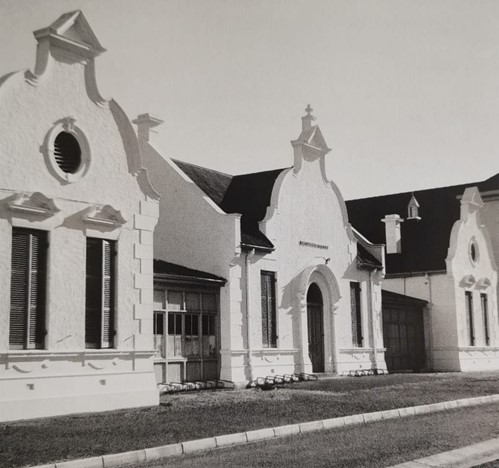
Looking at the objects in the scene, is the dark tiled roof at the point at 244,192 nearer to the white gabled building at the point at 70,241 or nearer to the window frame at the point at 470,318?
the white gabled building at the point at 70,241

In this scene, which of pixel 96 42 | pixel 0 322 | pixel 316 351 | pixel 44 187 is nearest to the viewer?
pixel 0 322

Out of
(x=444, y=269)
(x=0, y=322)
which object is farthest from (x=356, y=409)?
(x=444, y=269)

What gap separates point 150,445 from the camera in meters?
10.6

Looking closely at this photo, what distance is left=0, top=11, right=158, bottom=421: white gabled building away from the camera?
1529cm

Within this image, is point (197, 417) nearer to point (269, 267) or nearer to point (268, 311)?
point (268, 311)

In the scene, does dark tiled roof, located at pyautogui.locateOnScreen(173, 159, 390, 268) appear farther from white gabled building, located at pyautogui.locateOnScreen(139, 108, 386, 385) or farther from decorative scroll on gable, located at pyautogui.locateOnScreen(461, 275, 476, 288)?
decorative scroll on gable, located at pyautogui.locateOnScreen(461, 275, 476, 288)

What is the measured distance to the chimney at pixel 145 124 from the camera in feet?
82.0

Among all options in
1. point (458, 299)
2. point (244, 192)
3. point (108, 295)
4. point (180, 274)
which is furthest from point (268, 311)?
point (458, 299)

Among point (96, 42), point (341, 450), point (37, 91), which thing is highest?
point (96, 42)

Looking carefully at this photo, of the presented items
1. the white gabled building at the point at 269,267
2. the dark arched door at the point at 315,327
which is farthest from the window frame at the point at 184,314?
the dark arched door at the point at 315,327

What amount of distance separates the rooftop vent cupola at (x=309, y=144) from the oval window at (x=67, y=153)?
11619 mm

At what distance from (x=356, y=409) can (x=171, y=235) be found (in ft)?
35.4

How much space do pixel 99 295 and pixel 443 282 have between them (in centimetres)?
2176

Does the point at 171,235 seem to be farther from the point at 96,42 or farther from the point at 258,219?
the point at 96,42
